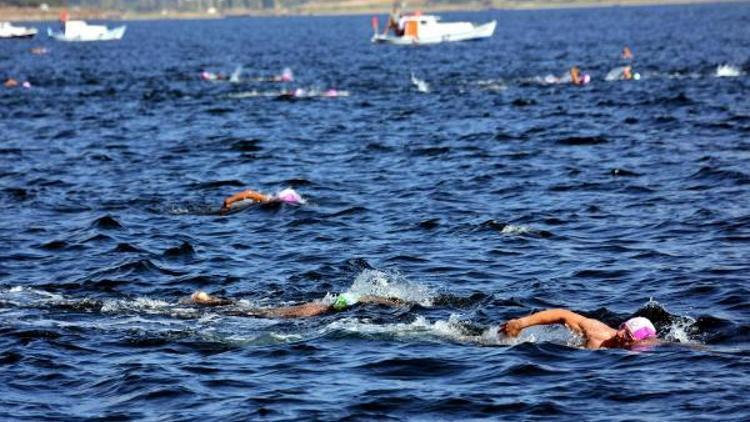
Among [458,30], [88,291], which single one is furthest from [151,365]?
[458,30]

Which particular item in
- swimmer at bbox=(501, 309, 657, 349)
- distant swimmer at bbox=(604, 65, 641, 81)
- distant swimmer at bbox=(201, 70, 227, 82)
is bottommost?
distant swimmer at bbox=(201, 70, 227, 82)

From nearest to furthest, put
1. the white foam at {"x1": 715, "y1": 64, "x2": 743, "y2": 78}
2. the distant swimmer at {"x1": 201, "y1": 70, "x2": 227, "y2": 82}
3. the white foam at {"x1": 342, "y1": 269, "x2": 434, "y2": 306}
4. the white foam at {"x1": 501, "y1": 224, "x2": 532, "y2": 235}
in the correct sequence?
the white foam at {"x1": 342, "y1": 269, "x2": 434, "y2": 306}, the white foam at {"x1": 501, "y1": 224, "x2": 532, "y2": 235}, the white foam at {"x1": 715, "y1": 64, "x2": 743, "y2": 78}, the distant swimmer at {"x1": 201, "y1": 70, "x2": 227, "y2": 82}

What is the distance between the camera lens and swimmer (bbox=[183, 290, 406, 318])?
1689cm

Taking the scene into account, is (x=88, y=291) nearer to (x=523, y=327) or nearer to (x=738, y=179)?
(x=523, y=327)

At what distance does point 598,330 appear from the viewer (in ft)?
49.6

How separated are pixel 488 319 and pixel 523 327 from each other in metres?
1.79

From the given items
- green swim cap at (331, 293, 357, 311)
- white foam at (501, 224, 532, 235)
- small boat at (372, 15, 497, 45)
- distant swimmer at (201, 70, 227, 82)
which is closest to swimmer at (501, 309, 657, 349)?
green swim cap at (331, 293, 357, 311)

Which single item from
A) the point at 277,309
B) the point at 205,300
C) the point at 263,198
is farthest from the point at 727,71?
the point at 205,300

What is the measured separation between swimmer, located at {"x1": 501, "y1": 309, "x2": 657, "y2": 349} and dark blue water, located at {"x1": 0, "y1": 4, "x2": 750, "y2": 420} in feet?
0.77

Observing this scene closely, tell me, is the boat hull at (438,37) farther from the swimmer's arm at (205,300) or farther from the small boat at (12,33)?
the swimmer's arm at (205,300)

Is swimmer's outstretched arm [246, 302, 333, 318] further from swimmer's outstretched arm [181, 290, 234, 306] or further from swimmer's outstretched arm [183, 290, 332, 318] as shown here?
swimmer's outstretched arm [181, 290, 234, 306]

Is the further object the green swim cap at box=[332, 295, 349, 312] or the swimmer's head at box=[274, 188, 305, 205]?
the swimmer's head at box=[274, 188, 305, 205]

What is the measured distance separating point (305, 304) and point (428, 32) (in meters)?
91.8

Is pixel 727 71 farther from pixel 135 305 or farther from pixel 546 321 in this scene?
pixel 546 321
